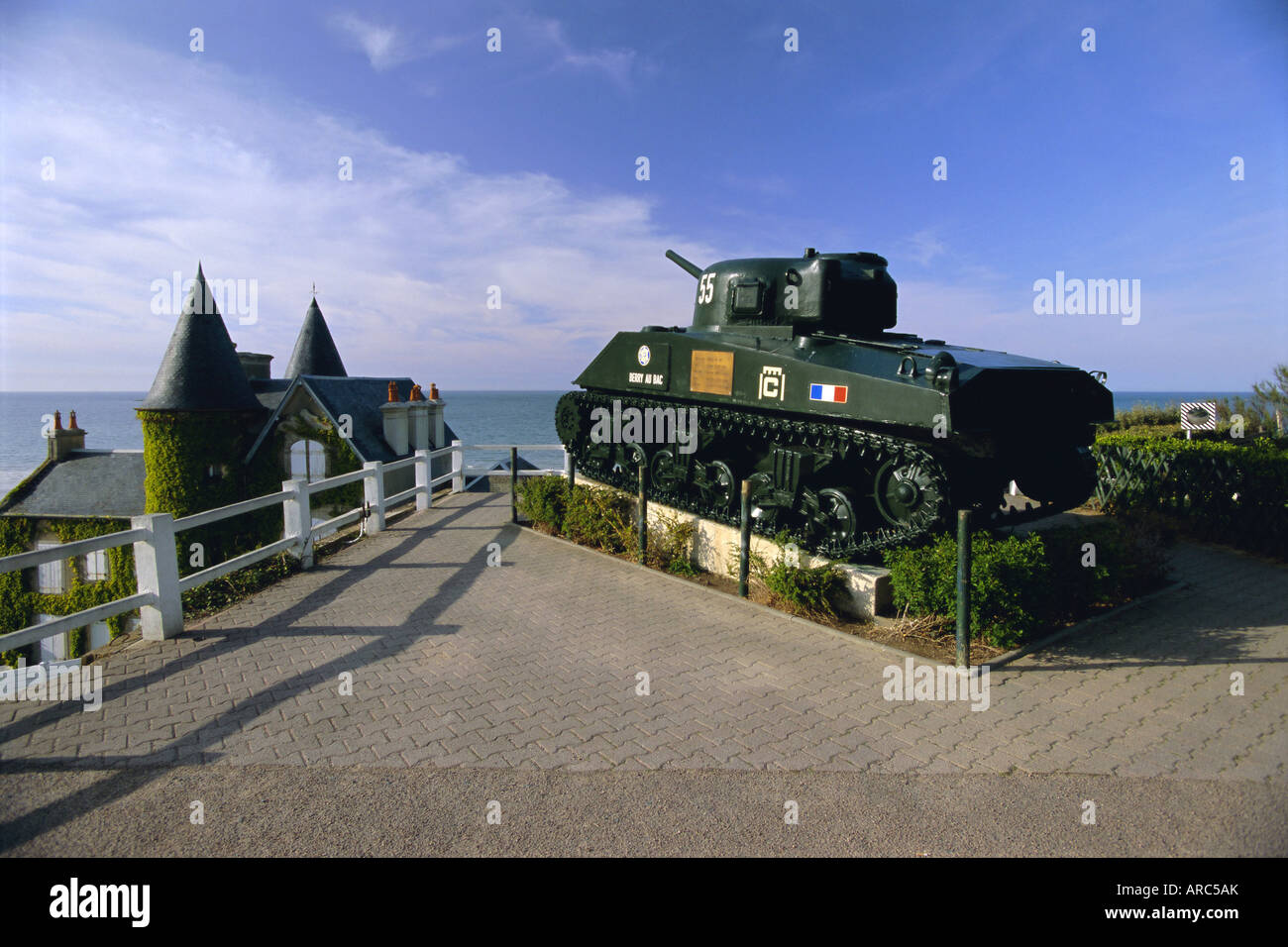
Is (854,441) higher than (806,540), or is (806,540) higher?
(854,441)

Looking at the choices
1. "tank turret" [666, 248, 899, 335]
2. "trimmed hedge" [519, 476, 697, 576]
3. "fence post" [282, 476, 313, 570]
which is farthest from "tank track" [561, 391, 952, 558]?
"fence post" [282, 476, 313, 570]

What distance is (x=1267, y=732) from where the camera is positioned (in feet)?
15.8

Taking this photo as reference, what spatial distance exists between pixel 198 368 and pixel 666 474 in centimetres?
1828

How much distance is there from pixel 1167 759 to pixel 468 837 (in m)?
4.23

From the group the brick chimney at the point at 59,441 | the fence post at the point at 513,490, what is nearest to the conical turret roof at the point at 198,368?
the brick chimney at the point at 59,441

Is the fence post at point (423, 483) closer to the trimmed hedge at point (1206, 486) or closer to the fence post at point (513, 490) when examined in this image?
the fence post at point (513, 490)

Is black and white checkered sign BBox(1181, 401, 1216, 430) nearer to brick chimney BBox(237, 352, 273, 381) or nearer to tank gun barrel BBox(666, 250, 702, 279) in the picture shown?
tank gun barrel BBox(666, 250, 702, 279)

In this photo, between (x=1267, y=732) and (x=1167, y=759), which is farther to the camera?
(x=1267, y=732)

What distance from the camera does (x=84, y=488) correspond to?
2417 centimetres

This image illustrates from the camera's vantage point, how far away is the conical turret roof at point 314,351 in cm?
3106

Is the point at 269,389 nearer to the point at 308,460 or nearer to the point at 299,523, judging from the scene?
the point at 308,460
